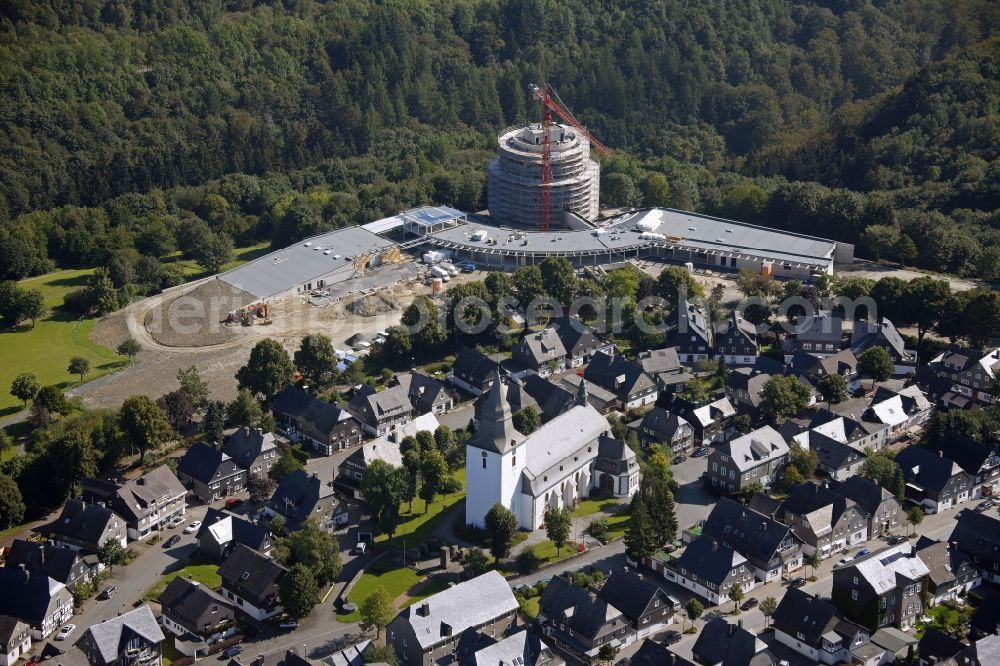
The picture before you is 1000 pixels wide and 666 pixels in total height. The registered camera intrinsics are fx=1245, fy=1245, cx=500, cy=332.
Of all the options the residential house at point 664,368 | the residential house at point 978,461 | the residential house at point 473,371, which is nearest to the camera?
the residential house at point 978,461

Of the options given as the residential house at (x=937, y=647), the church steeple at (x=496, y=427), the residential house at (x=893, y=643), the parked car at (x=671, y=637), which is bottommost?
the parked car at (x=671, y=637)

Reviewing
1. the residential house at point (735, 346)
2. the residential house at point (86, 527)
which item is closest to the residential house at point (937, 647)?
the residential house at point (735, 346)

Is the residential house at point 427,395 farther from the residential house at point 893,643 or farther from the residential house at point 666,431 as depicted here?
the residential house at point 893,643

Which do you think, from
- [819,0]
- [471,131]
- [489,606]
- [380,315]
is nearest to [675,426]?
[489,606]

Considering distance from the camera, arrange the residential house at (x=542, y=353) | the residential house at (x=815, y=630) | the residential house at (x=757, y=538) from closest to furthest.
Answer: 1. the residential house at (x=815, y=630)
2. the residential house at (x=757, y=538)
3. the residential house at (x=542, y=353)

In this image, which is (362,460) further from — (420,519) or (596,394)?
(596,394)

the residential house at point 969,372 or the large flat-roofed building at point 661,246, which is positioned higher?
the residential house at point 969,372

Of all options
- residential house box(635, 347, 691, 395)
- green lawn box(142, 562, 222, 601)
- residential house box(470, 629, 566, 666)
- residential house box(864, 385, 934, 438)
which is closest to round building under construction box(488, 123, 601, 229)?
residential house box(635, 347, 691, 395)
